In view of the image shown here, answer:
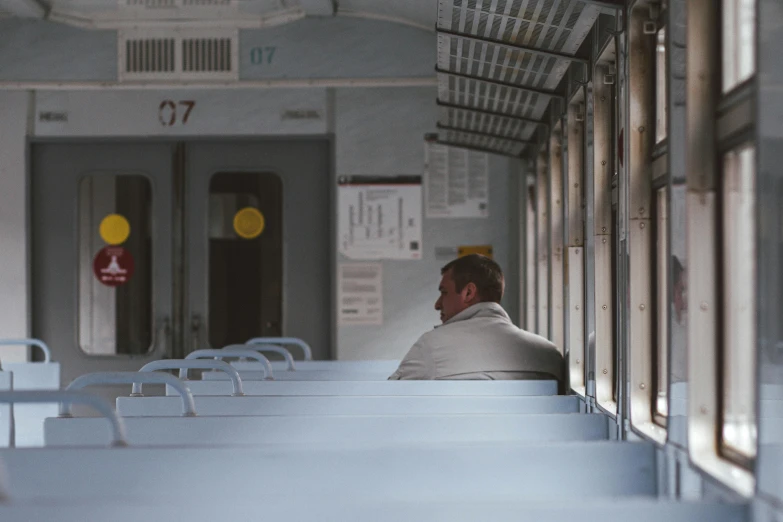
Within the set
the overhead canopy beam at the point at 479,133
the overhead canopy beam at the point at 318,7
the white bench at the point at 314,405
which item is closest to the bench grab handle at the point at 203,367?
the white bench at the point at 314,405

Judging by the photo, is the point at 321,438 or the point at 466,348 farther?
the point at 466,348

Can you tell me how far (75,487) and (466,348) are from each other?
7.31 feet

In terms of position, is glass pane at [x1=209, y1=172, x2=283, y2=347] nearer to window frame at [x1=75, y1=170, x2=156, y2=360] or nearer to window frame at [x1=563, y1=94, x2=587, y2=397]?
window frame at [x1=75, y1=170, x2=156, y2=360]

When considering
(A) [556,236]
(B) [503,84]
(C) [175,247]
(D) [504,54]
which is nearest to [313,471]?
(D) [504,54]

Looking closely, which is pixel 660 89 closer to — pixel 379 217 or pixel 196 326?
pixel 379 217

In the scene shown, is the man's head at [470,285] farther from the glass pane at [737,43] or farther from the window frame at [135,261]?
the window frame at [135,261]

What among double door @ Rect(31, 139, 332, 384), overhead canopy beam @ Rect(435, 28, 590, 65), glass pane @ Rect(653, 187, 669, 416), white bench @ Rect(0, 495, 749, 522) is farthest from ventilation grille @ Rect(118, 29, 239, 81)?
white bench @ Rect(0, 495, 749, 522)

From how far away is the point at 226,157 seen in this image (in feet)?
22.5

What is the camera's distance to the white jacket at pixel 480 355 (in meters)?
3.93

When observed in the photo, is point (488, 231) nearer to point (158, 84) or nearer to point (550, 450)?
point (158, 84)

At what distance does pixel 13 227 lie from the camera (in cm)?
679

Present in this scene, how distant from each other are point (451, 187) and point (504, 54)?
305 cm

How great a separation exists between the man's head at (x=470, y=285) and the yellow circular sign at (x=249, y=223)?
2644 millimetres

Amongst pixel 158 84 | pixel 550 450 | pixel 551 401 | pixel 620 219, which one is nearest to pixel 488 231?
pixel 158 84
